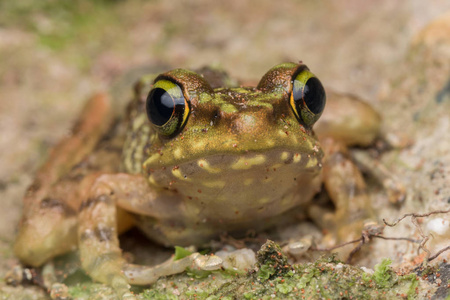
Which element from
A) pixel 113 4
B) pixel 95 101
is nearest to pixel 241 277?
pixel 95 101

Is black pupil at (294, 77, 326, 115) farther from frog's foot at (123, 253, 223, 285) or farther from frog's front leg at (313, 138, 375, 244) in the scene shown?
frog's foot at (123, 253, 223, 285)

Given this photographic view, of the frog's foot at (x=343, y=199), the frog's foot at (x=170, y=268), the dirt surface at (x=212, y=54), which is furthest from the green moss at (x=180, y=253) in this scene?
the dirt surface at (x=212, y=54)

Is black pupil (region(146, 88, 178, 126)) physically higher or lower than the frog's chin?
higher

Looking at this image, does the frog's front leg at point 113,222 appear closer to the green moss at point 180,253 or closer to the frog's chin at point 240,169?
the green moss at point 180,253

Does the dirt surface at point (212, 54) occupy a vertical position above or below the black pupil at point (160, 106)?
above

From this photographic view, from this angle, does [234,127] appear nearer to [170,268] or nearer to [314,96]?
[314,96]

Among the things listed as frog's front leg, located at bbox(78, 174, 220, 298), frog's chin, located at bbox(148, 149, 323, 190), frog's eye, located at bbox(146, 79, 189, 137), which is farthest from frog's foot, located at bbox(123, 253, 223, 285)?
frog's eye, located at bbox(146, 79, 189, 137)
